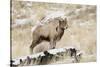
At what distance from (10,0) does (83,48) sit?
112 cm

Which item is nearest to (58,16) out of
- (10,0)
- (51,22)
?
(51,22)

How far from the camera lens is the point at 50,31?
234 centimetres

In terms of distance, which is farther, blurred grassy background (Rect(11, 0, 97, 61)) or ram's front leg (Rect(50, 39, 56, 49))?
ram's front leg (Rect(50, 39, 56, 49))

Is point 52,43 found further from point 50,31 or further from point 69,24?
point 69,24

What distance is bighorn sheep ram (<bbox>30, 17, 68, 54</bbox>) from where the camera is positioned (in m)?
2.29

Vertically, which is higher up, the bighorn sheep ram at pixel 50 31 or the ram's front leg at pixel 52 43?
the bighorn sheep ram at pixel 50 31

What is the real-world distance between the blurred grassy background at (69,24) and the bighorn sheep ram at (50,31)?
55 mm

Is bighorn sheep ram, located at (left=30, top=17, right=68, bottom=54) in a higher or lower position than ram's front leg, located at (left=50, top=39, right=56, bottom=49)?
higher

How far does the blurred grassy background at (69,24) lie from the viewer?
7.26ft

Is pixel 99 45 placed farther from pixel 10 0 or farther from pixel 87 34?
pixel 10 0

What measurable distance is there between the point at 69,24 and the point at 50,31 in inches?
10.9

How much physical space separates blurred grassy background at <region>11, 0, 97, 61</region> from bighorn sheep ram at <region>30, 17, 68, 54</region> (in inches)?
2.2

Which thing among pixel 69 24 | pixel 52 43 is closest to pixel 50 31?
pixel 52 43

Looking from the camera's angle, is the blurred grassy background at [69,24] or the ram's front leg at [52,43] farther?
the ram's front leg at [52,43]
